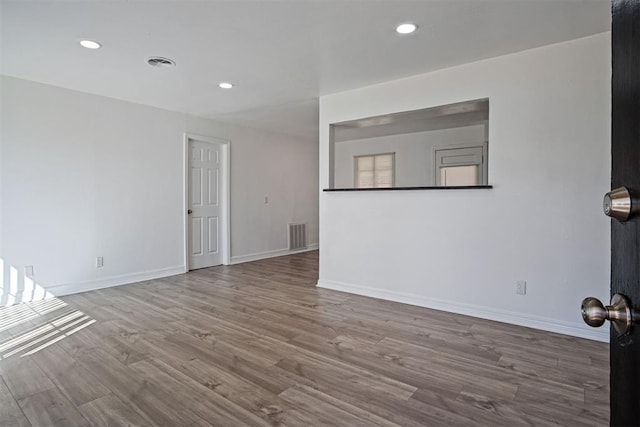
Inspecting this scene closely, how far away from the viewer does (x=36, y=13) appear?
2.39m

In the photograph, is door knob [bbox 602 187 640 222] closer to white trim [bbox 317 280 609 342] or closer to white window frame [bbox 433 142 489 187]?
white trim [bbox 317 280 609 342]

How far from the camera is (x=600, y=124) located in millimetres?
2666

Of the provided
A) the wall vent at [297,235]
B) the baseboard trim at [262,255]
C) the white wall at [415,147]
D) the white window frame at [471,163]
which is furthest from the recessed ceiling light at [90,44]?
the white window frame at [471,163]

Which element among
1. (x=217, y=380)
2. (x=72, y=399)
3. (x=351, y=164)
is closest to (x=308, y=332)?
(x=217, y=380)

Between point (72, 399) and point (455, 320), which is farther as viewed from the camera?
point (455, 320)

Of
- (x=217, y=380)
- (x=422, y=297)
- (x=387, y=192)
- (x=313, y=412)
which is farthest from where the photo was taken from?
(x=387, y=192)

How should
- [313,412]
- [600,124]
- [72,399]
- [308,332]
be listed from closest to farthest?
1. [313,412]
2. [72,399]
3. [600,124]
4. [308,332]

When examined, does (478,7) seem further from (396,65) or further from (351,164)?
(351,164)

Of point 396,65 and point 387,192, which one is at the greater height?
point 396,65

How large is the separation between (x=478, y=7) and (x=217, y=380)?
9.70ft

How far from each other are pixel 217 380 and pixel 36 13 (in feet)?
9.13

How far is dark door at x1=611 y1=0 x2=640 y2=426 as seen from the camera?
0.52 m

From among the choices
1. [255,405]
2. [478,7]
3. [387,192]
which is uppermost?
[478,7]

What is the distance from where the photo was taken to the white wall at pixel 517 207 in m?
2.72
